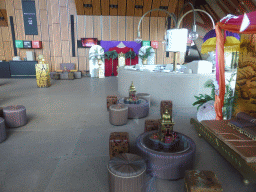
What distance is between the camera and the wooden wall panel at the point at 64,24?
10.4 m

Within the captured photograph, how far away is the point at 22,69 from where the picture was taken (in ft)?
32.7

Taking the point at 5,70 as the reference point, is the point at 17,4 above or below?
above

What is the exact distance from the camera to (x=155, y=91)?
5211 mm

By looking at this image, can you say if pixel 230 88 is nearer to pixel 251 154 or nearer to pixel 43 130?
pixel 251 154

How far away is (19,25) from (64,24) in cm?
247

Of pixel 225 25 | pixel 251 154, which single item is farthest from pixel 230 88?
pixel 251 154

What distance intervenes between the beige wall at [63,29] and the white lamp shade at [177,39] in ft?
21.6

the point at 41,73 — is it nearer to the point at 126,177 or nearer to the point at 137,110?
the point at 137,110

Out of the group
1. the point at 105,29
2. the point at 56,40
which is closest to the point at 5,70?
the point at 56,40

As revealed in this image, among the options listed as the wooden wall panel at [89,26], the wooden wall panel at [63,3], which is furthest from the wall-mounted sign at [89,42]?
the wooden wall panel at [63,3]

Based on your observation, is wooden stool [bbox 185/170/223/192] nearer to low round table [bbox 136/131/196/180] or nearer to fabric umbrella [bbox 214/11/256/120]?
low round table [bbox 136/131/196/180]

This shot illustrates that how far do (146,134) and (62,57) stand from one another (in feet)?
31.8

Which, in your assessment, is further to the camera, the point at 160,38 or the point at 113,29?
the point at 160,38

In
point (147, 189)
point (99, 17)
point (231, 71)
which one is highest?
point (99, 17)
